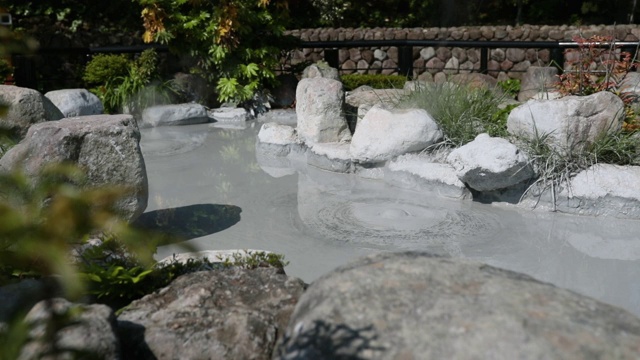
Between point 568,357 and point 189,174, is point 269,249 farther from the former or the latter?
point 568,357

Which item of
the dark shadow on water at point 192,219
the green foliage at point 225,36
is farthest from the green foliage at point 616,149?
the green foliage at point 225,36

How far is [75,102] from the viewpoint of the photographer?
11125mm

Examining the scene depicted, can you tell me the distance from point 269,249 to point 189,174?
2.89 m

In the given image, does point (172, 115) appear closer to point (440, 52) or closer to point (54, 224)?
point (440, 52)

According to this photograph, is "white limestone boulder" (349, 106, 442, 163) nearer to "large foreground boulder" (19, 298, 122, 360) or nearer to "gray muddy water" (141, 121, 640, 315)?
"gray muddy water" (141, 121, 640, 315)

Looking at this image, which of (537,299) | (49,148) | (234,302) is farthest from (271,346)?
(49,148)

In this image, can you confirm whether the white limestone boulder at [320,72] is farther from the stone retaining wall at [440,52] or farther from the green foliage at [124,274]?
the green foliage at [124,274]

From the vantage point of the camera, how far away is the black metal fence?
1252 centimetres

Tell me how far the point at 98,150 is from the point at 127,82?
6.83 meters

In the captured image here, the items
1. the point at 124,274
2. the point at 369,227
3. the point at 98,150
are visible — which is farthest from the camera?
the point at 369,227

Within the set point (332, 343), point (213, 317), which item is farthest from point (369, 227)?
point (332, 343)

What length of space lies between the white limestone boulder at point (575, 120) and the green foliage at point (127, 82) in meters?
6.96

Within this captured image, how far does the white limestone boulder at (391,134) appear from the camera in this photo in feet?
25.4

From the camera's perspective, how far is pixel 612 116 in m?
7.07
